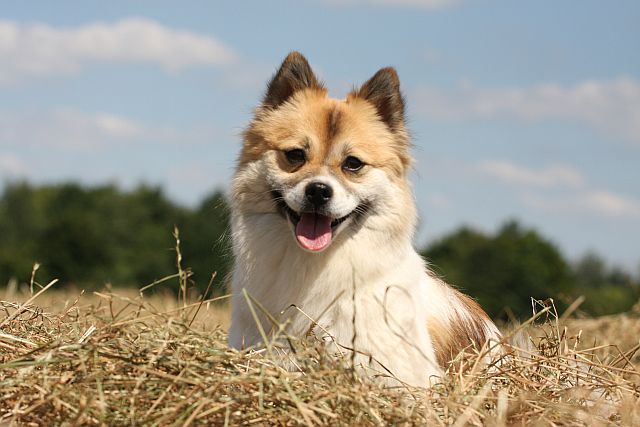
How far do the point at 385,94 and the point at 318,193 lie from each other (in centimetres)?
Result: 128

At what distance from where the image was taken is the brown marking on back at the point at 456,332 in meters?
5.31

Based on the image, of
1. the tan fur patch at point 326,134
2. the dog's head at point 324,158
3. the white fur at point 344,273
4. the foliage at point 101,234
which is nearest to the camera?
the white fur at point 344,273

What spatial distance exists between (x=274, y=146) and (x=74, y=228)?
5044 cm

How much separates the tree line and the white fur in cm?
4011

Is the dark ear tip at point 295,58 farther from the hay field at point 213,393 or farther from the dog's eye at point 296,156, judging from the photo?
the hay field at point 213,393

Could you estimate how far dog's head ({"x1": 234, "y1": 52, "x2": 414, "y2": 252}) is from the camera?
17.3ft

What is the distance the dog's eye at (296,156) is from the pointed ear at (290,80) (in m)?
0.72

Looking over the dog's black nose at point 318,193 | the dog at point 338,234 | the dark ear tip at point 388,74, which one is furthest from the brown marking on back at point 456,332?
the dark ear tip at point 388,74

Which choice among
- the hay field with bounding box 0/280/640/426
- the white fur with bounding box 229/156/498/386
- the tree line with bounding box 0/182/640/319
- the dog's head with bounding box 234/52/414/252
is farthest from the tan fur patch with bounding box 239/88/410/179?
the tree line with bounding box 0/182/640/319

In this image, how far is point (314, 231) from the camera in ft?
17.4

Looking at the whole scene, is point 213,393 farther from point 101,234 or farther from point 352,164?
point 101,234

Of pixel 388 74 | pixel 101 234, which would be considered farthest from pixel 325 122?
pixel 101 234

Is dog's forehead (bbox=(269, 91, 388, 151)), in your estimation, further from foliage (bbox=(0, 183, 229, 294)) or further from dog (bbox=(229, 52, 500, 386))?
foliage (bbox=(0, 183, 229, 294))

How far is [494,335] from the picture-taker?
5996 millimetres
